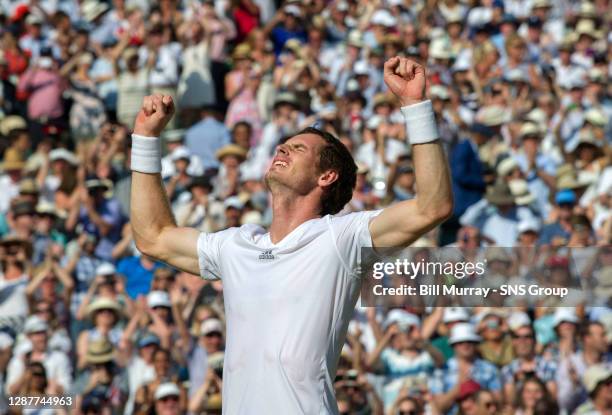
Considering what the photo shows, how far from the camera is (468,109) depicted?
50.0 feet

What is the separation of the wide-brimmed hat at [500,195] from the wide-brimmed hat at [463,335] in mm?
2550

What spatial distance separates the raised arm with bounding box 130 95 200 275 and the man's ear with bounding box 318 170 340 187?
562mm

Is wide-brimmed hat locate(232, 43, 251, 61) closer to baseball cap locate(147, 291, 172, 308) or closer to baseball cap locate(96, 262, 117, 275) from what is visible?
baseball cap locate(96, 262, 117, 275)

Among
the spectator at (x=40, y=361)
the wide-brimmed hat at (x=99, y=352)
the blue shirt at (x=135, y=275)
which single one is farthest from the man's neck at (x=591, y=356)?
the spectator at (x=40, y=361)

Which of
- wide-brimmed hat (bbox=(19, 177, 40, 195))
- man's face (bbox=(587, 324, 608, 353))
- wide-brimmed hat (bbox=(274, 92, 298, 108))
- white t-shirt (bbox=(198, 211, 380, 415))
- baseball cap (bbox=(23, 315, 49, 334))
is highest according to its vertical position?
wide-brimmed hat (bbox=(274, 92, 298, 108))

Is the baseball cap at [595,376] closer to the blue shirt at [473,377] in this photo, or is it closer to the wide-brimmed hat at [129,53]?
the blue shirt at [473,377]

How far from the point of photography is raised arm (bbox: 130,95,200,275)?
558 cm

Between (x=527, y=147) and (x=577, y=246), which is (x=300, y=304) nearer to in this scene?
(x=577, y=246)

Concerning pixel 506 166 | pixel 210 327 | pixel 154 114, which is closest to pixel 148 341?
pixel 210 327

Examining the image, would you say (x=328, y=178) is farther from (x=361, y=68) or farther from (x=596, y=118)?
(x=361, y=68)

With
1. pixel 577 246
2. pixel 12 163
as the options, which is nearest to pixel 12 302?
pixel 12 163

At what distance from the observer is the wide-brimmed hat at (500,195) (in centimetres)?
1310

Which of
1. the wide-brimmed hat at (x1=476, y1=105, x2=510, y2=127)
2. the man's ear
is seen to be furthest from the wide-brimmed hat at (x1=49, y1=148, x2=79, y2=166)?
the man's ear

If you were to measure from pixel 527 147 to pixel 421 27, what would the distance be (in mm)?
3995
